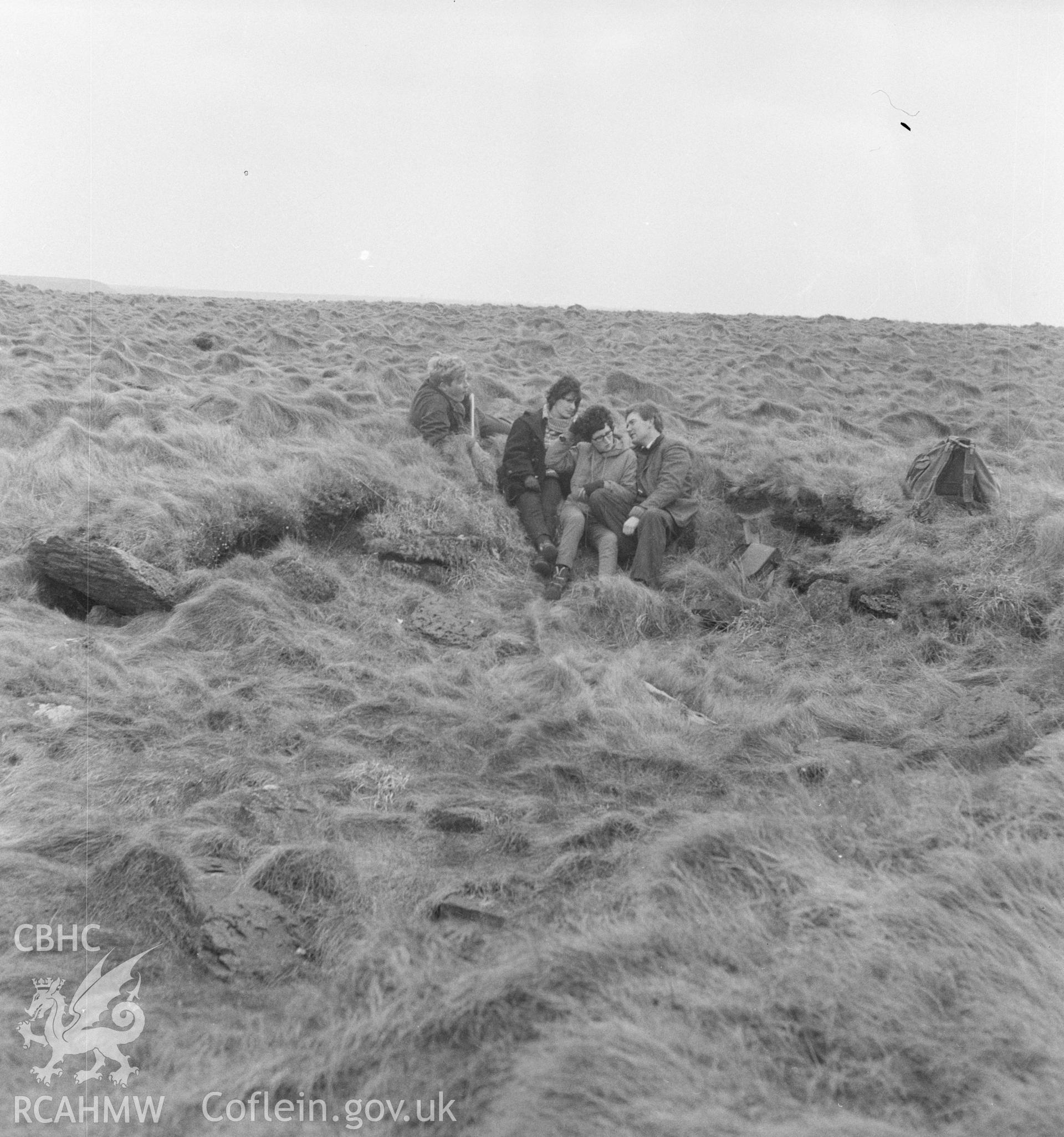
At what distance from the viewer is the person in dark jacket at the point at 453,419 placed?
721 centimetres

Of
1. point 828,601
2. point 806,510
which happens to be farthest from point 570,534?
point 806,510

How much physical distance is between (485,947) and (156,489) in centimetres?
455

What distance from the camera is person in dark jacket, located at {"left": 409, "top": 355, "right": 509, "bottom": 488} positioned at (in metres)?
7.21

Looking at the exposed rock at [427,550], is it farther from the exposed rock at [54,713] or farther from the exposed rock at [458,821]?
the exposed rock at [458,821]

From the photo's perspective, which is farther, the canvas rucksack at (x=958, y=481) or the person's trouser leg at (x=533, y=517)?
the canvas rucksack at (x=958, y=481)

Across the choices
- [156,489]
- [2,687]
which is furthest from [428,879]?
[156,489]

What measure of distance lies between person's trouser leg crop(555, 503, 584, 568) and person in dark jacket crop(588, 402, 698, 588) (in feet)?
0.56

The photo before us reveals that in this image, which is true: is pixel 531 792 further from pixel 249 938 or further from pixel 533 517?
pixel 533 517

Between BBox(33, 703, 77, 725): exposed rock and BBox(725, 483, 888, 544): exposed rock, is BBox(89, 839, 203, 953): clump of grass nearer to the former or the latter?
BBox(33, 703, 77, 725): exposed rock

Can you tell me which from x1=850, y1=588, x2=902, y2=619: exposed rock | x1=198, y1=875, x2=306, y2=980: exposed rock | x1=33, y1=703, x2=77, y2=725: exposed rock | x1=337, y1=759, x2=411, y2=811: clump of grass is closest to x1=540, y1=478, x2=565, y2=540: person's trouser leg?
x1=850, y1=588, x2=902, y2=619: exposed rock

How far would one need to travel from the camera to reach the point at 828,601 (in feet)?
18.2

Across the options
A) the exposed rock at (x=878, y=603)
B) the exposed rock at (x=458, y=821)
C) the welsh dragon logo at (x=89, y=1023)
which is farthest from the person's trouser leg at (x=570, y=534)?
Result: the welsh dragon logo at (x=89, y=1023)

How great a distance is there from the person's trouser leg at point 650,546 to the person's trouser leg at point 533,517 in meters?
0.67

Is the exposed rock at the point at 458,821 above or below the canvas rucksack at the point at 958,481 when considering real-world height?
below
